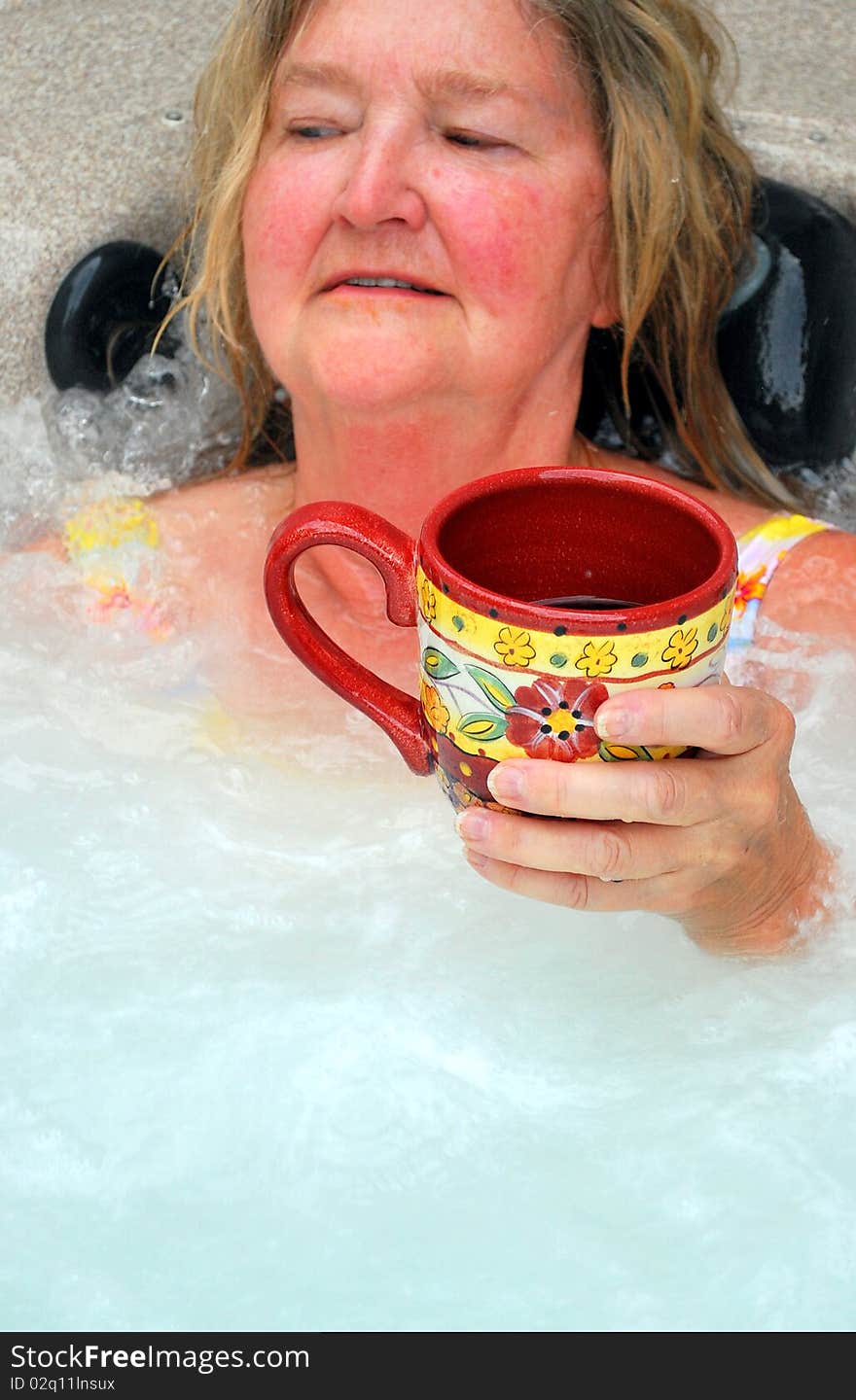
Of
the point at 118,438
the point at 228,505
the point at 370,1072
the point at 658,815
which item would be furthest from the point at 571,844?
the point at 118,438

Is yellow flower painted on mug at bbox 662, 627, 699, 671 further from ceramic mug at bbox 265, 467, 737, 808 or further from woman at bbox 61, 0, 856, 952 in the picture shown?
woman at bbox 61, 0, 856, 952

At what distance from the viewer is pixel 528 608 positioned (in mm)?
826

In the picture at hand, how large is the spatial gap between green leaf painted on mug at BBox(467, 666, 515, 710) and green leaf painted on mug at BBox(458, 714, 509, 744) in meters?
0.01

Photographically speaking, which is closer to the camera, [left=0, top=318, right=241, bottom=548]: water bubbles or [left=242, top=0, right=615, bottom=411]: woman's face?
[left=242, top=0, right=615, bottom=411]: woman's face

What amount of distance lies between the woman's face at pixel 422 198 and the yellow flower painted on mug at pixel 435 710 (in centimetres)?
53

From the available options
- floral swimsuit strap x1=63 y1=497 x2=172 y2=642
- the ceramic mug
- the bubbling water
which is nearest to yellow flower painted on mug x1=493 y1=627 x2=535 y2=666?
the ceramic mug

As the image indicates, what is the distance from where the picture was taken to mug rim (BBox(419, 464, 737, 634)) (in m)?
0.82

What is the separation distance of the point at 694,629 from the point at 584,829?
0.50 ft

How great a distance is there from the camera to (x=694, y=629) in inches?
33.5

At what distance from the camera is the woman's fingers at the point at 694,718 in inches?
33.4

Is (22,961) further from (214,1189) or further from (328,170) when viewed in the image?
(328,170)

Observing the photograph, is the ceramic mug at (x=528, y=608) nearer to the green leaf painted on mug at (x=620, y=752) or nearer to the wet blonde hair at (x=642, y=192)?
the green leaf painted on mug at (x=620, y=752)

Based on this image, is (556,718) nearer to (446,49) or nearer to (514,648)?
(514,648)

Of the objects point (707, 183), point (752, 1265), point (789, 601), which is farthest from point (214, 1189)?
point (707, 183)
